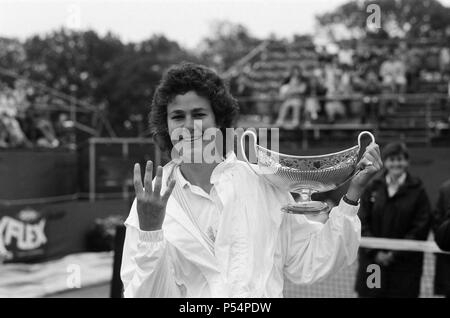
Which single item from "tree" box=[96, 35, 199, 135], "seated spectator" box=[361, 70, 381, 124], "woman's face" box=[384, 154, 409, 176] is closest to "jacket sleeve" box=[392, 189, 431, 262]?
"woman's face" box=[384, 154, 409, 176]

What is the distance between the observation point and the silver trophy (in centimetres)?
176

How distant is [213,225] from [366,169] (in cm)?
48

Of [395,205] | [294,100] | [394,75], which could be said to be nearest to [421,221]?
[395,205]

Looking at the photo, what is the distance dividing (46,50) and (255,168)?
1541 inches

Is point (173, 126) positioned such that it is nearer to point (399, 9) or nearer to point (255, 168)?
point (255, 168)

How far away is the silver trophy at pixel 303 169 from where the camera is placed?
176cm

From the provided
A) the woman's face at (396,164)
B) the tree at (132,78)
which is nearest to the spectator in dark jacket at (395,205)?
the woman's face at (396,164)

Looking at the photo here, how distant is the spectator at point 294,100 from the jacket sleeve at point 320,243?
9.12 metres

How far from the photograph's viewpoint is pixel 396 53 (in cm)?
1416

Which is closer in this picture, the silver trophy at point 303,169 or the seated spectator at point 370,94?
the silver trophy at point 303,169

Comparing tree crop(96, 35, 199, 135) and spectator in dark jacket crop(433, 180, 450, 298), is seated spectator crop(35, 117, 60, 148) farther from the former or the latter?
tree crop(96, 35, 199, 135)

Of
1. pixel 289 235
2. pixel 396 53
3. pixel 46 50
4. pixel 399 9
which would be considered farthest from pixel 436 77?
pixel 46 50

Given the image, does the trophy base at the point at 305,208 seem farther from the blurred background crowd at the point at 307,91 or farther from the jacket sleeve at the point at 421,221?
the blurred background crowd at the point at 307,91

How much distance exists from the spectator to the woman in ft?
29.9
